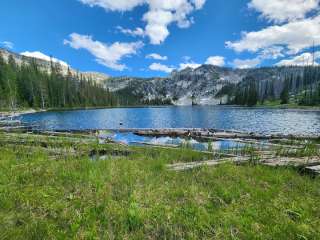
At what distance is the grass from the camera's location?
425 centimetres

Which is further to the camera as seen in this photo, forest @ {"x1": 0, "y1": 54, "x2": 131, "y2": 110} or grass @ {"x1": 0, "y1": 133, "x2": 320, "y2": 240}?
forest @ {"x1": 0, "y1": 54, "x2": 131, "y2": 110}

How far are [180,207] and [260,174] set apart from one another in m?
4.38

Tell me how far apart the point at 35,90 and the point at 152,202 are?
108 metres

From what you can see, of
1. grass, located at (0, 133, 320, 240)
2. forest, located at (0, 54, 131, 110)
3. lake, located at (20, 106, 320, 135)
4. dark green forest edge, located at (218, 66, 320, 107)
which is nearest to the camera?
grass, located at (0, 133, 320, 240)

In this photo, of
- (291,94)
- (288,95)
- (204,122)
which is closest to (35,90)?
(204,122)

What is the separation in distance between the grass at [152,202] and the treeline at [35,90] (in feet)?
255

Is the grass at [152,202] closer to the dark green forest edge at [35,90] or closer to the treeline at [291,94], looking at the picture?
the dark green forest edge at [35,90]

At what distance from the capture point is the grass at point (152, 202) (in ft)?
13.9

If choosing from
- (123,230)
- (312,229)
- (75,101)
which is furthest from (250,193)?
(75,101)

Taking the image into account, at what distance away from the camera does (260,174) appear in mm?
7957

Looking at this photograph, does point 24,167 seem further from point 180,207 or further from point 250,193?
point 250,193

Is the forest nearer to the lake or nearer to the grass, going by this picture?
the lake

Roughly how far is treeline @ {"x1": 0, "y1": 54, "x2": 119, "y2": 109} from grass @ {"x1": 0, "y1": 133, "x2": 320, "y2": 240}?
77.9 m

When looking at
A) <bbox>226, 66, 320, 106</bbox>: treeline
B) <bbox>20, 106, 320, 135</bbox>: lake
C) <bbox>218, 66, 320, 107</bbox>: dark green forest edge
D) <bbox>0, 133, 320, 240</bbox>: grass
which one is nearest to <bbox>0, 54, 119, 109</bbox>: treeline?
<bbox>20, 106, 320, 135</bbox>: lake
